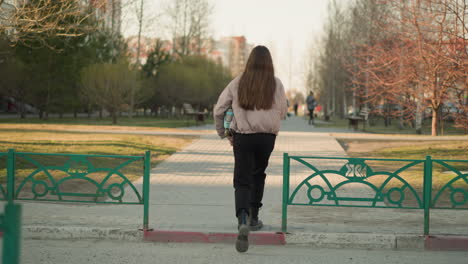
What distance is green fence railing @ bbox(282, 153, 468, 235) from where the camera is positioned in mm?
6820

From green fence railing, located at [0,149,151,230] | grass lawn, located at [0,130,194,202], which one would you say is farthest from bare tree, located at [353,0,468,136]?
green fence railing, located at [0,149,151,230]

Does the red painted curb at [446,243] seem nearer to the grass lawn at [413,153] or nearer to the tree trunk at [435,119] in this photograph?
the grass lawn at [413,153]

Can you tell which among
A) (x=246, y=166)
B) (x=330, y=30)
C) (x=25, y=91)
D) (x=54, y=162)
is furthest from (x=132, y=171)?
(x=330, y=30)

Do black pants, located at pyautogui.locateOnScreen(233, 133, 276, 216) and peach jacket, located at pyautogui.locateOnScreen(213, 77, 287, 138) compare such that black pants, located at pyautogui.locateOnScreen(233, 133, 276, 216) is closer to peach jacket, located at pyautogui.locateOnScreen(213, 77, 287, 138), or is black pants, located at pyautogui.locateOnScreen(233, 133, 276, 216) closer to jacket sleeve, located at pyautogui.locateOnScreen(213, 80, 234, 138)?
peach jacket, located at pyautogui.locateOnScreen(213, 77, 287, 138)

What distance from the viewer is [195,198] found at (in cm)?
943

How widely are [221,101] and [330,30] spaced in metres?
47.6

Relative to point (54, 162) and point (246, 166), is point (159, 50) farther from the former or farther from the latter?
point (246, 166)

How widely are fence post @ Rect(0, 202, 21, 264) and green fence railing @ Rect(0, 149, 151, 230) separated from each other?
3912 mm

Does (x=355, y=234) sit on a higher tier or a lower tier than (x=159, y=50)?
lower

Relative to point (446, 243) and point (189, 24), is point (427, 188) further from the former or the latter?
point (189, 24)

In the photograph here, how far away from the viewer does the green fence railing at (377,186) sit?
269 inches

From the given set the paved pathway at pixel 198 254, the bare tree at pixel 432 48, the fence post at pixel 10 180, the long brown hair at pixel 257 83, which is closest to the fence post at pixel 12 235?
the paved pathway at pixel 198 254

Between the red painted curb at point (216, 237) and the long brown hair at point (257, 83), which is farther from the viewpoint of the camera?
the red painted curb at point (216, 237)

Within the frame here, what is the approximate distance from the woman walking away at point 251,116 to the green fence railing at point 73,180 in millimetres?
1033
